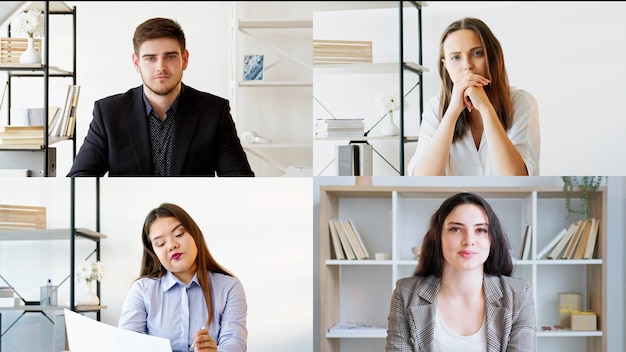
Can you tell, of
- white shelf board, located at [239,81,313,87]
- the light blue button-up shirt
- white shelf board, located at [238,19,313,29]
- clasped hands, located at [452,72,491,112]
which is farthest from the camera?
white shelf board, located at [238,19,313,29]

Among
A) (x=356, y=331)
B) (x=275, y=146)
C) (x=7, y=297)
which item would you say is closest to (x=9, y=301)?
(x=7, y=297)

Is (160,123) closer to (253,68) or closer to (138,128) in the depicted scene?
(138,128)

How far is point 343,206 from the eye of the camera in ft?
8.25

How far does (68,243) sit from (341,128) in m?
0.83

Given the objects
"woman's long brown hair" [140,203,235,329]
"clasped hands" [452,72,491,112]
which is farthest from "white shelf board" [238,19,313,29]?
"clasped hands" [452,72,491,112]

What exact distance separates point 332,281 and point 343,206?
0.21m

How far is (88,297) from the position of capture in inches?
99.8

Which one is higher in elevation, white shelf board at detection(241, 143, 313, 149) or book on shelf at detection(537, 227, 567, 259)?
white shelf board at detection(241, 143, 313, 149)

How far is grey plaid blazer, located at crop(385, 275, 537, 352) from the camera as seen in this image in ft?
8.02

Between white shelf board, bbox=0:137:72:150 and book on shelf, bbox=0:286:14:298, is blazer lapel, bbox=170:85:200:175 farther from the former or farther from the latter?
book on shelf, bbox=0:286:14:298

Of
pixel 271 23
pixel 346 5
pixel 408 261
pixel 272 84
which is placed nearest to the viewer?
pixel 408 261

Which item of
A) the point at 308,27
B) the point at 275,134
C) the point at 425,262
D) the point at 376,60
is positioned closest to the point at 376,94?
the point at 376,60

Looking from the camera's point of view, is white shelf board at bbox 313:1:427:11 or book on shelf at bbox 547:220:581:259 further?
white shelf board at bbox 313:1:427:11

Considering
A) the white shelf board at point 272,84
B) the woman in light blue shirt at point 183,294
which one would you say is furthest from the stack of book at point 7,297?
the white shelf board at point 272,84
